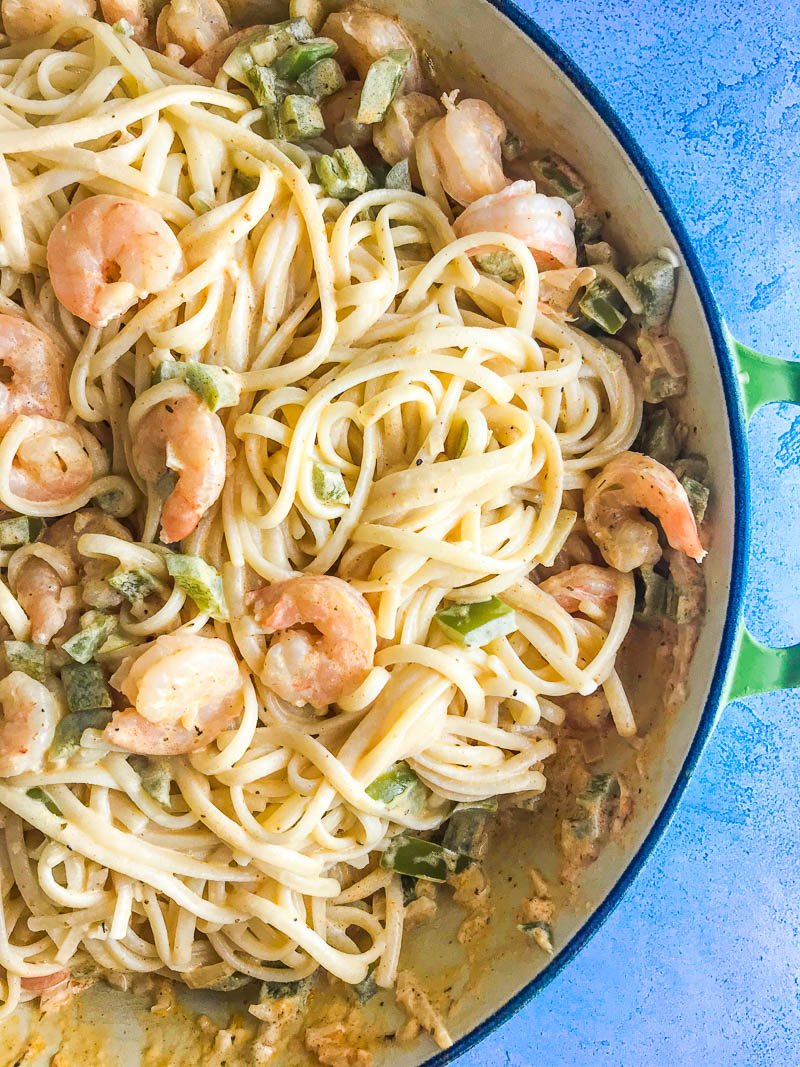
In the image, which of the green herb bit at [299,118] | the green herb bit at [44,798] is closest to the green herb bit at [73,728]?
the green herb bit at [44,798]

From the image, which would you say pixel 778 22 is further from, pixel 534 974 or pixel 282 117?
pixel 534 974

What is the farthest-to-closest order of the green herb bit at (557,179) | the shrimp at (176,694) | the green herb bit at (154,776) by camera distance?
the green herb bit at (557,179) < the green herb bit at (154,776) < the shrimp at (176,694)

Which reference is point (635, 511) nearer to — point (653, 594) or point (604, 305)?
point (653, 594)

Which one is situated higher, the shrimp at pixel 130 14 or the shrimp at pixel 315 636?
the shrimp at pixel 130 14

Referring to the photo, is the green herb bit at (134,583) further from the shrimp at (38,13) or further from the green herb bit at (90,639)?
the shrimp at (38,13)

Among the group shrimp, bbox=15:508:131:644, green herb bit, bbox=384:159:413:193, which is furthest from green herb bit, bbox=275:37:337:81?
shrimp, bbox=15:508:131:644

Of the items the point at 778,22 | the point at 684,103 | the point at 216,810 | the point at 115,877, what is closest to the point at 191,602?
the point at 216,810
